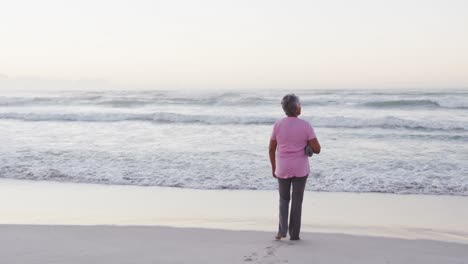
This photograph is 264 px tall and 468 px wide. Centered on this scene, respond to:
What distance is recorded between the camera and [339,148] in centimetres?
1365

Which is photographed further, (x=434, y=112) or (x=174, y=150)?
(x=434, y=112)

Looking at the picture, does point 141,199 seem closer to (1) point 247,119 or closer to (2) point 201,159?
(2) point 201,159

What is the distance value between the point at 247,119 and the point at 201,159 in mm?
12510

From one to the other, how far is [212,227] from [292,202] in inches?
48.6

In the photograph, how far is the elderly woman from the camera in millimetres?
5188

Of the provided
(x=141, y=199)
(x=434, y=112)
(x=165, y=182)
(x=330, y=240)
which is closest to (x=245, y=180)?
(x=165, y=182)

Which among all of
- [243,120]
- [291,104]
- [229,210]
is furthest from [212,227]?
[243,120]

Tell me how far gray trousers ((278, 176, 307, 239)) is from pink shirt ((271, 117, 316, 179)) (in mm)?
91

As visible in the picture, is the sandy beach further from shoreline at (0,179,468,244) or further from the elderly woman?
the elderly woman

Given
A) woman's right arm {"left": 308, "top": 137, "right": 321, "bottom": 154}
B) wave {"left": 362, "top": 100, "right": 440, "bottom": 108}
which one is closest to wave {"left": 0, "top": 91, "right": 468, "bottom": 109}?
wave {"left": 362, "top": 100, "right": 440, "bottom": 108}

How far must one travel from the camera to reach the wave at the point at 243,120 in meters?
20.8

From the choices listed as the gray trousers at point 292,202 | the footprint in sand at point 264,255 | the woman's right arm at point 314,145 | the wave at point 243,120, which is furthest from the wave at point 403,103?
the footprint in sand at point 264,255

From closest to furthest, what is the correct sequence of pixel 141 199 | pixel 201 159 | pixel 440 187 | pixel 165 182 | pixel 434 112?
pixel 141 199 → pixel 440 187 → pixel 165 182 → pixel 201 159 → pixel 434 112

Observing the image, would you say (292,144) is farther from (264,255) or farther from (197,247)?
(197,247)
